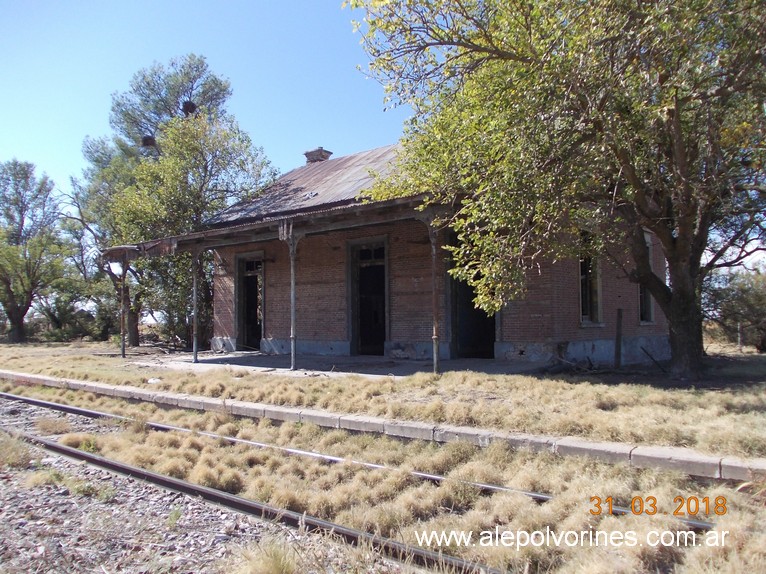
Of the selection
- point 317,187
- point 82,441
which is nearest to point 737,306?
point 317,187

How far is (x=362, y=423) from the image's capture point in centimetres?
766

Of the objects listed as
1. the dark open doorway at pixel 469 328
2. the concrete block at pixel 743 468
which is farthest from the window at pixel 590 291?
the concrete block at pixel 743 468

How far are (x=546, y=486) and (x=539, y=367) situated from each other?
682cm

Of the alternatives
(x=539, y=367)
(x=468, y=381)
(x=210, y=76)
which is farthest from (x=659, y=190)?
(x=210, y=76)

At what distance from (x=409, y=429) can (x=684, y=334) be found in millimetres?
6393

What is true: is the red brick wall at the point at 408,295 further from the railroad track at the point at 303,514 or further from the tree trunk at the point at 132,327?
the tree trunk at the point at 132,327

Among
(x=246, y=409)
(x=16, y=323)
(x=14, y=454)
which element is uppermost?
(x=16, y=323)

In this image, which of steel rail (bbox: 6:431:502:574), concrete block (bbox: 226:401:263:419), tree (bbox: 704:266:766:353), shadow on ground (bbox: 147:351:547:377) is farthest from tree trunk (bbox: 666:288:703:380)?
tree (bbox: 704:266:766:353)

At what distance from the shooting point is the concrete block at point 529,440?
241 inches

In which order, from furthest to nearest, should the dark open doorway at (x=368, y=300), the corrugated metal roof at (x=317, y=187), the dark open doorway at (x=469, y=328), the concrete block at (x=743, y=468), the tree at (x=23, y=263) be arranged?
the tree at (x=23, y=263)
the corrugated metal roof at (x=317, y=187)
the dark open doorway at (x=368, y=300)
the dark open doorway at (x=469, y=328)
the concrete block at (x=743, y=468)

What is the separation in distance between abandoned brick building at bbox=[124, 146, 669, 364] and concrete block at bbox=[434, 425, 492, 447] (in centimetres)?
431

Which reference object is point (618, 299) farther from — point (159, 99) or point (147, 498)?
point (159, 99)

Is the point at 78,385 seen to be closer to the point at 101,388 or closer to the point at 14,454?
the point at 101,388

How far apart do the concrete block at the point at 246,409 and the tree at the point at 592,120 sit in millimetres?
4094
